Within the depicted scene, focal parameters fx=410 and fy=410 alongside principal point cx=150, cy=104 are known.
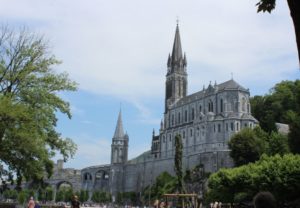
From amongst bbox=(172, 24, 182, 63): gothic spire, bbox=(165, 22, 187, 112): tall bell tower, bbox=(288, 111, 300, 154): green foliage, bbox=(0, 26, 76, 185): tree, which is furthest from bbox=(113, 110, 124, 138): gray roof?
bbox=(0, 26, 76, 185): tree

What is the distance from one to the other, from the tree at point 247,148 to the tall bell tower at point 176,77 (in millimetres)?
41753

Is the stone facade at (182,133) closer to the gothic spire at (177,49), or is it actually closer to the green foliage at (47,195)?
the gothic spire at (177,49)

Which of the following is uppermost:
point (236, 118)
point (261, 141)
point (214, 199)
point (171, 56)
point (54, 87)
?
point (171, 56)

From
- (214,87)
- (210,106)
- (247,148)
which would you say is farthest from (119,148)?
(247,148)

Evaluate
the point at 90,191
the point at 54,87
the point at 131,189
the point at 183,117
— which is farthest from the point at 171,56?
the point at 54,87

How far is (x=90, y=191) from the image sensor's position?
116 metres

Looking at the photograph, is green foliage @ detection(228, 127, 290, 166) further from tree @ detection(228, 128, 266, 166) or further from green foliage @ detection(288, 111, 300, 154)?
green foliage @ detection(288, 111, 300, 154)

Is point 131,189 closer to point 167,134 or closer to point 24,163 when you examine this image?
point 167,134

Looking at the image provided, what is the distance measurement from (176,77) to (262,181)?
245 feet

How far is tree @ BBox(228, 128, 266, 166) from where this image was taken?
59.7 metres

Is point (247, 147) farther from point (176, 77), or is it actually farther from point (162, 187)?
point (176, 77)

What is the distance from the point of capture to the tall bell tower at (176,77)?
103 metres

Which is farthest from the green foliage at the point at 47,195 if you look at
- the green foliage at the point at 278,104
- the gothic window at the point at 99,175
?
the green foliage at the point at 278,104

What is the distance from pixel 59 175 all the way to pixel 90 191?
1435 cm
